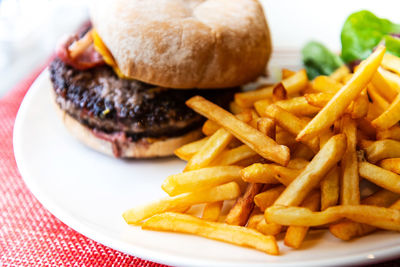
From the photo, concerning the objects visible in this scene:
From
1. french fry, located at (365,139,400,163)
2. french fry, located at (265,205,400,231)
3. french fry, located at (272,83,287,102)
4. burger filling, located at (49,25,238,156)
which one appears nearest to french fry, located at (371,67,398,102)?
french fry, located at (365,139,400,163)

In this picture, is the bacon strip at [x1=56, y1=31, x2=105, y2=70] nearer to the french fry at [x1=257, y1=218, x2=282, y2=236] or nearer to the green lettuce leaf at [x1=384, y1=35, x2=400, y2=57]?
the french fry at [x1=257, y1=218, x2=282, y2=236]

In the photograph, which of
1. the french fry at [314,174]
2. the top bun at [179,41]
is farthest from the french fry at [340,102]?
the top bun at [179,41]

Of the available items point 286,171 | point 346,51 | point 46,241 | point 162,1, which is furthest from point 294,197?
point 346,51

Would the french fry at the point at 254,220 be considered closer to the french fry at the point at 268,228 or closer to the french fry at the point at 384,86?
the french fry at the point at 268,228

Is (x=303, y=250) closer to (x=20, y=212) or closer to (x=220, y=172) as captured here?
(x=220, y=172)

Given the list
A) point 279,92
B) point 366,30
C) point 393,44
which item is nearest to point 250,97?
point 279,92

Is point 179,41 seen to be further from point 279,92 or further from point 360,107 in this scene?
point 360,107
